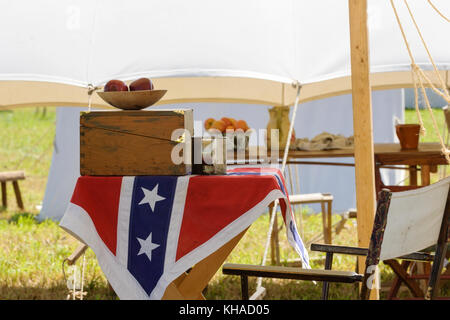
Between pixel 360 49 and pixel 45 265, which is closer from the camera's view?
pixel 360 49

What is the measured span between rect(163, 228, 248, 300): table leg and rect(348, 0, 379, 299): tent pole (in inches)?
25.2

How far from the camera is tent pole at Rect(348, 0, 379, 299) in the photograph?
10.0 feet

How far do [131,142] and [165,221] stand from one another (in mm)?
328

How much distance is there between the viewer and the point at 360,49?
306cm

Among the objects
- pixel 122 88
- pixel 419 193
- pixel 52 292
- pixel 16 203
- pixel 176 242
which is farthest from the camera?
pixel 16 203

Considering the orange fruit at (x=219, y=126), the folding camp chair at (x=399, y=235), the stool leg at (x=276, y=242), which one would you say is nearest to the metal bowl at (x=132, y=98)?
the folding camp chair at (x=399, y=235)

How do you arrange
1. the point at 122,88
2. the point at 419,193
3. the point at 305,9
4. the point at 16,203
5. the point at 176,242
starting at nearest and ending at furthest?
the point at 419,193 < the point at 176,242 < the point at 122,88 < the point at 305,9 < the point at 16,203

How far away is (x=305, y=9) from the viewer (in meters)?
4.95

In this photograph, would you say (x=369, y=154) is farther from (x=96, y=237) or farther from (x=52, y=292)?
(x=52, y=292)

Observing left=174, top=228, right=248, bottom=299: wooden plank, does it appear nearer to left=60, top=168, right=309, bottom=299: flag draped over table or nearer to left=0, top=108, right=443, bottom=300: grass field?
left=60, top=168, right=309, bottom=299: flag draped over table

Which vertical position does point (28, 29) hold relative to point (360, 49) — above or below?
above

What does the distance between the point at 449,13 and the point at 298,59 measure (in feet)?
3.33
